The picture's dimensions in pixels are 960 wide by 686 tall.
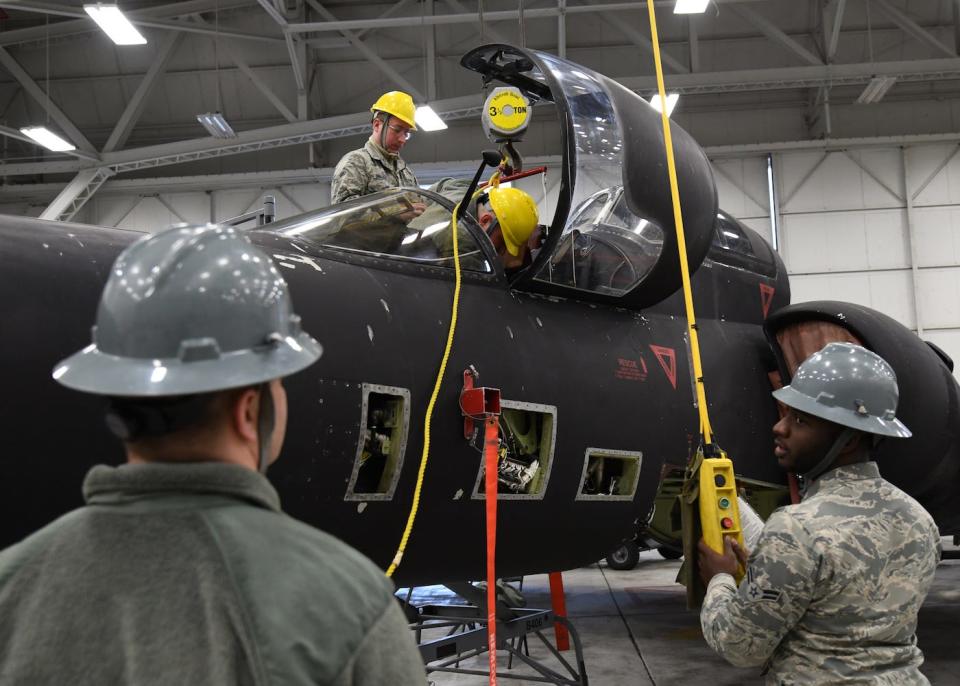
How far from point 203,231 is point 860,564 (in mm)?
2171

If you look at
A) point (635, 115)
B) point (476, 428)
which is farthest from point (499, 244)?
point (476, 428)

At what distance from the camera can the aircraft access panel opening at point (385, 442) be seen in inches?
137

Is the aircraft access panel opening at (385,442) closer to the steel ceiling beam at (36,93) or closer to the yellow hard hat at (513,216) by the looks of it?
the yellow hard hat at (513,216)

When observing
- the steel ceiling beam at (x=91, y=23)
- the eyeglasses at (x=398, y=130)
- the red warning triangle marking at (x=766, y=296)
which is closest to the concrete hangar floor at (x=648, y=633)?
the red warning triangle marking at (x=766, y=296)

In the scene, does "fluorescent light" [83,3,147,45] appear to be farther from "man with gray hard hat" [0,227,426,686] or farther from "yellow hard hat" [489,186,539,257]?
"man with gray hard hat" [0,227,426,686]

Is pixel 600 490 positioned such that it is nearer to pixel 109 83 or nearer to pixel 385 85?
pixel 385 85

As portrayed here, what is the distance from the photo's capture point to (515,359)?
4.02m

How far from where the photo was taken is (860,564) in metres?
2.68

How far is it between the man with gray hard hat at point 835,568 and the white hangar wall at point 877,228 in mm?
18219

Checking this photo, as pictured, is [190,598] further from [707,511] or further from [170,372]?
[707,511]

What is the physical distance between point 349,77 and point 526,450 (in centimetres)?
1749

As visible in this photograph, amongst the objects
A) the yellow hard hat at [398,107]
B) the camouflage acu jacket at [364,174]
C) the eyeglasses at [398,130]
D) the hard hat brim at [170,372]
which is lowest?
the hard hat brim at [170,372]

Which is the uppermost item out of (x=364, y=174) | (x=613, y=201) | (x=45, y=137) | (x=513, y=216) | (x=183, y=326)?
(x=45, y=137)

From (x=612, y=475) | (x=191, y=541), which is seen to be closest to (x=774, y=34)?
(x=612, y=475)
